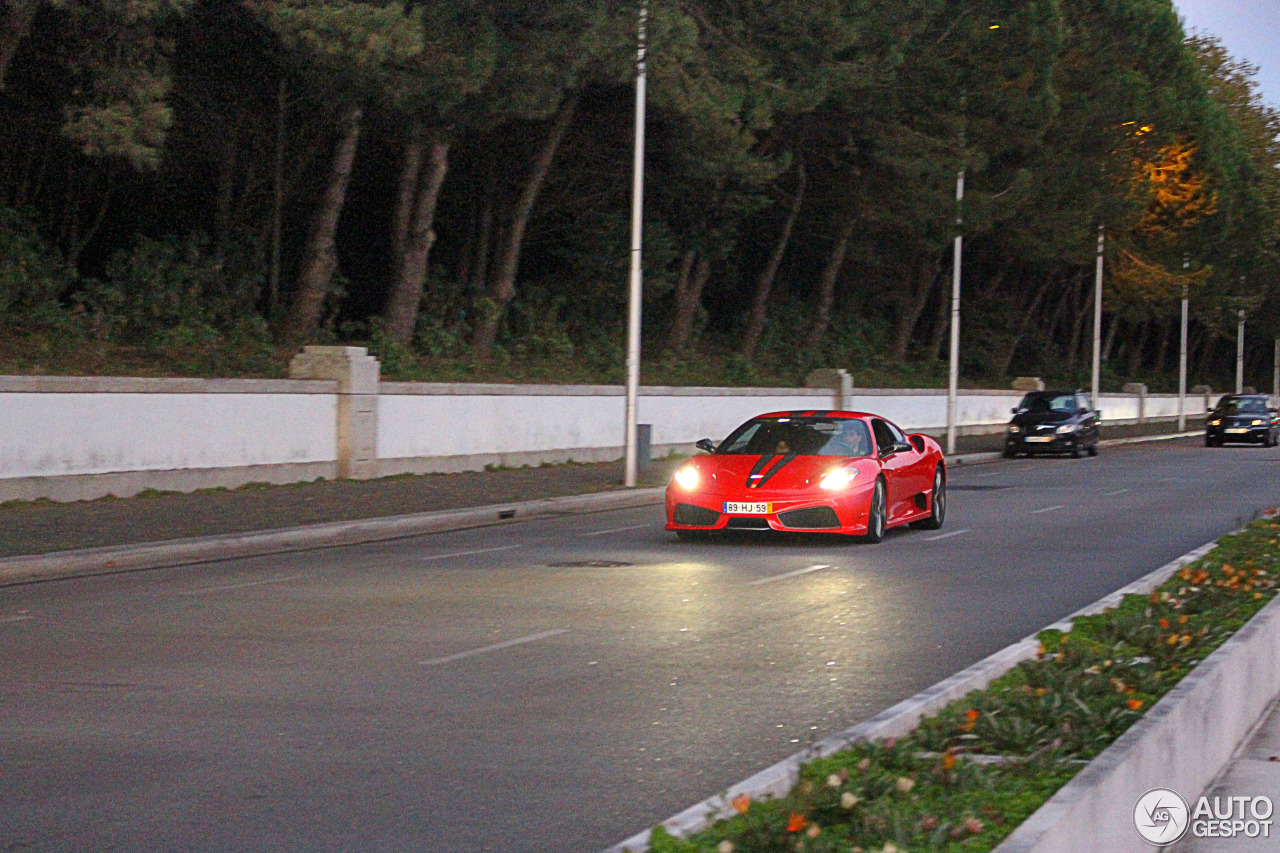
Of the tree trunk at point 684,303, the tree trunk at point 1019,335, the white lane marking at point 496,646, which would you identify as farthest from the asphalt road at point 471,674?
the tree trunk at point 1019,335

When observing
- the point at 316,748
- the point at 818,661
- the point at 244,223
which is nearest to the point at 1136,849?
the point at 316,748

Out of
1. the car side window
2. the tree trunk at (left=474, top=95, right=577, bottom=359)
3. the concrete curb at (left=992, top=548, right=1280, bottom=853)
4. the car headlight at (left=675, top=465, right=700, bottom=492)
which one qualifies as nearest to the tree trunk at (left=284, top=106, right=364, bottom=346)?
the tree trunk at (left=474, top=95, right=577, bottom=359)

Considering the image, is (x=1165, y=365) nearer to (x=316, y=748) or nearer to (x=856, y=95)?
(x=856, y=95)

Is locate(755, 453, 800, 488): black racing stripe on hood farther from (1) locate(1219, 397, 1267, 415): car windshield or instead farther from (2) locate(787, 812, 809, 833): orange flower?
(1) locate(1219, 397, 1267, 415): car windshield

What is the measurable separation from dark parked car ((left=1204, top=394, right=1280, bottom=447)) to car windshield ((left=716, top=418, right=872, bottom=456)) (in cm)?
3451

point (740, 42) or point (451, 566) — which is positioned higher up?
point (740, 42)

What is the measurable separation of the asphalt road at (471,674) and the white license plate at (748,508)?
414mm

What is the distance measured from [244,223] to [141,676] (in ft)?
106

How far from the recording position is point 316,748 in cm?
746

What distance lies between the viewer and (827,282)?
178 feet

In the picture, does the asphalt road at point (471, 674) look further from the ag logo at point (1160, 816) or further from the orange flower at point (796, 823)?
the ag logo at point (1160, 816)

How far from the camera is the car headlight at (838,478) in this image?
16984 millimetres

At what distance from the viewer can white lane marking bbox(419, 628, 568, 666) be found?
9.95 metres

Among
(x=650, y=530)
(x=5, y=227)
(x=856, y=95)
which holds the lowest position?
(x=650, y=530)
